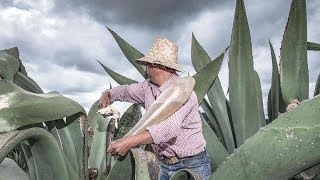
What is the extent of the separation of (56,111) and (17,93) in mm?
55

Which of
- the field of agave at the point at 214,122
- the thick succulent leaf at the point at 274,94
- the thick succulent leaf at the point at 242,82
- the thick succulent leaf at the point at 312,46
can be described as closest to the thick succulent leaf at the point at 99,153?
the field of agave at the point at 214,122

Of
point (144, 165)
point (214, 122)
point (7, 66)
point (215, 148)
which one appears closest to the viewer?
point (144, 165)

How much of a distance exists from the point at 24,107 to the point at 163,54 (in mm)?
685

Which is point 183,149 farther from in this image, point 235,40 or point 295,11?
point 295,11

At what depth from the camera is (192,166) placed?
47.3 inches

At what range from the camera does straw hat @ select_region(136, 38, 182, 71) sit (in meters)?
1.14

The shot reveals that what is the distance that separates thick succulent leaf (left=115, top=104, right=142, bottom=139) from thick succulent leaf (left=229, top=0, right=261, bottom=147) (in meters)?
0.26

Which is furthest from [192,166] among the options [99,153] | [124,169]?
[124,169]

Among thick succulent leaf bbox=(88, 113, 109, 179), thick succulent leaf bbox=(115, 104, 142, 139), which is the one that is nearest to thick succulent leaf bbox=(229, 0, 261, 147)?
thick succulent leaf bbox=(115, 104, 142, 139)

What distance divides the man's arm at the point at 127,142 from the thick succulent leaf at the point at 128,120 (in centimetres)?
32

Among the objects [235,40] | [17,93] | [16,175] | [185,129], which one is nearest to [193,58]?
[235,40]

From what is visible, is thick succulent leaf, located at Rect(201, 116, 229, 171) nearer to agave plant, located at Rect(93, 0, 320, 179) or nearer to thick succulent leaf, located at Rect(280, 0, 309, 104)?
agave plant, located at Rect(93, 0, 320, 179)

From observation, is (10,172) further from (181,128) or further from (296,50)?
(296,50)

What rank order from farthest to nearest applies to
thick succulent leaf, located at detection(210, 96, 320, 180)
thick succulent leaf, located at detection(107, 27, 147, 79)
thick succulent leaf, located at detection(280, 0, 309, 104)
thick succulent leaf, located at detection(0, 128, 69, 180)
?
thick succulent leaf, located at detection(107, 27, 147, 79)
thick succulent leaf, located at detection(280, 0, 309, 104)
thick succulent leaf, located at detection(0, 128, 69, 180)
thick succulent leaf, located at detection(210, 96, 320, 180)
